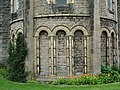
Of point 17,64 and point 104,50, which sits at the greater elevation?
point 104,50

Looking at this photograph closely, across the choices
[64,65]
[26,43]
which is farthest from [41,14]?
[64,65]

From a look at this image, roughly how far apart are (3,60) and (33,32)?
853 cm

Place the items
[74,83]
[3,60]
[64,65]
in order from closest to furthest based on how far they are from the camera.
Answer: [74,83]
[64,65]
[3,60]

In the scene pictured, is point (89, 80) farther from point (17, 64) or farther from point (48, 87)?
point (17, 64)

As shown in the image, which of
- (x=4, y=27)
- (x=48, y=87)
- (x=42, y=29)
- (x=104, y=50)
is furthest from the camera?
(x=4, y=27)

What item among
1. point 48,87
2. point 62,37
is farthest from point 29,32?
point 48,87

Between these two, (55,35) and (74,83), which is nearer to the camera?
(74,83)

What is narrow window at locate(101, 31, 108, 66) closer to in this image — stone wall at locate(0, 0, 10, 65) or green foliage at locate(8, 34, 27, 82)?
green foliage at locate(8, 34, 27, 82)

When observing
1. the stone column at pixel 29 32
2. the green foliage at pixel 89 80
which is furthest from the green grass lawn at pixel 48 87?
the stone column at pixel 29 32

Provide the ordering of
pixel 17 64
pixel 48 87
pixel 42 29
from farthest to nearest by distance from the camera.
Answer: pixel 42 29 < pixel 17 64 < pixel 48 87

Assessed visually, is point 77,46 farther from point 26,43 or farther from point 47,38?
point 26,43

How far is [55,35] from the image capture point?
20.7m

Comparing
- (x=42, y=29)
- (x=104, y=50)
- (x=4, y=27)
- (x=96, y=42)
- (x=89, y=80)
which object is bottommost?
(x=89, y=80)

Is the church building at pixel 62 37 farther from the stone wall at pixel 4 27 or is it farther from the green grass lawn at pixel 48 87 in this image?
the stone wall at pixel 4 27
